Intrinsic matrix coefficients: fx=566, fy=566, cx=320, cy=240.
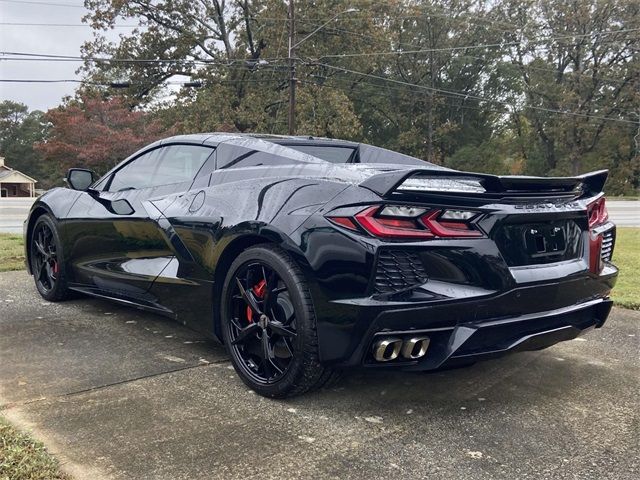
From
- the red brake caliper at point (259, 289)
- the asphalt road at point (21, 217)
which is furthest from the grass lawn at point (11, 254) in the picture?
the red brake caliper at point (259, 289)

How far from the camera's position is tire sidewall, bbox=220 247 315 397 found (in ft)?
8.01

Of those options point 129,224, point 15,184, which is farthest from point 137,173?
point 15,184

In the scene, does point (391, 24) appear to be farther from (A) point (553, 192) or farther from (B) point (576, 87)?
(A) point (553, 192)

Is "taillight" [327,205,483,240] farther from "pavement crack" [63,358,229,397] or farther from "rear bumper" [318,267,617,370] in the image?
"pavement crack" [63,358,229,397]

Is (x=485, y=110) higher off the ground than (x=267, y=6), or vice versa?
(x=267, y=6)

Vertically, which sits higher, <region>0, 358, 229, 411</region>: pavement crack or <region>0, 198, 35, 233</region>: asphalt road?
<region>0, 358, 229, 411</region>: pavement crack

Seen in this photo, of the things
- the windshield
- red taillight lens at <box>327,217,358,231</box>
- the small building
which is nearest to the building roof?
the small building

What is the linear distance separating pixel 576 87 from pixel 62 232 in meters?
41.0

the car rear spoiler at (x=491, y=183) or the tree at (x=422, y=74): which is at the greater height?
the tree at (x=422, y=74)

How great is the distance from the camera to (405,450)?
2209 millimetres

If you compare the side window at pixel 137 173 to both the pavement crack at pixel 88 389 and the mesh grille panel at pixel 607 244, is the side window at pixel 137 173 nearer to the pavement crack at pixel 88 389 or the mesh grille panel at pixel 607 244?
the pavement crack at pixel 88 389

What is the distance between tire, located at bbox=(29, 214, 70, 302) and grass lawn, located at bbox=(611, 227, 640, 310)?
4.58 m

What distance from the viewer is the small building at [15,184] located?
4103 cm

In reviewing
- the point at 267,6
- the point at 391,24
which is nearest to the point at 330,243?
the point at 267,6
